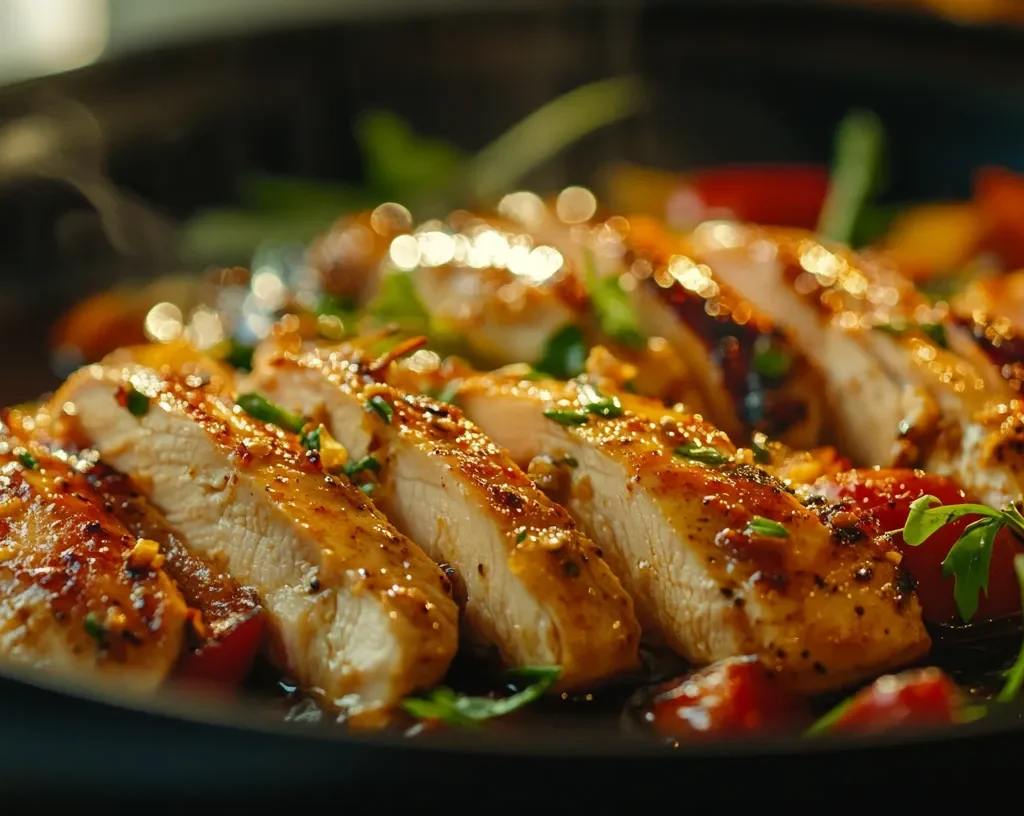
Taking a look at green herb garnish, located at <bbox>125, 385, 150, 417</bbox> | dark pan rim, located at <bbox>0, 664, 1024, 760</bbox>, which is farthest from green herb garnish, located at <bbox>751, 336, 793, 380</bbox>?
green herb garnish, located at <bbox>125, 385, 150, 417</bbox>

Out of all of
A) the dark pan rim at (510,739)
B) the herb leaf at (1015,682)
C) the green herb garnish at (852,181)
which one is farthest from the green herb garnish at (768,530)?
the green herb garnish at (852,181)

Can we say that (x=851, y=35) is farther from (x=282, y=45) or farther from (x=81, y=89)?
(x=81, y=89)

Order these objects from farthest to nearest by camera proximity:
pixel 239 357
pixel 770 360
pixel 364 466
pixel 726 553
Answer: pixel 239 357 < pixel 770 360 < pixel 364 466 < pixel 726 553

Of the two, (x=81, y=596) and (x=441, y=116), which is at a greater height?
(x=441, y=116)

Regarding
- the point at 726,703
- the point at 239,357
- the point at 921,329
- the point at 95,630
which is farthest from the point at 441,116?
the point at 726,703

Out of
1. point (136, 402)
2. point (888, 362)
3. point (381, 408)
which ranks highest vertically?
point (136, 402)

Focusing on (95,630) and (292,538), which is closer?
(95,630)

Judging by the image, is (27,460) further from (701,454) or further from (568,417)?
(701,454)
